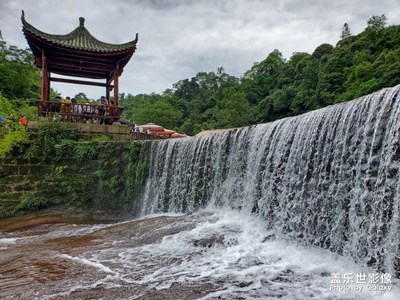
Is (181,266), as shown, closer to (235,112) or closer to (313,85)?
(235,112)

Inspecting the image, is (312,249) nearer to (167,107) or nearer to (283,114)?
(283,114)

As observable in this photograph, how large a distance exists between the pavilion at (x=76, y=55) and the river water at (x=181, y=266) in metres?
7.05

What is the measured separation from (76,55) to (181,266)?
994cm

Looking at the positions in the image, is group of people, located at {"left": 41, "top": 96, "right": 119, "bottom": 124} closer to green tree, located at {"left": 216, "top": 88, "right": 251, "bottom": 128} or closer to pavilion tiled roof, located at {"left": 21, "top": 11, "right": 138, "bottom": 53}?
pavilion tiled roof, located at {"left": 21, "top": 11, "right": 138, "bottom": 53}

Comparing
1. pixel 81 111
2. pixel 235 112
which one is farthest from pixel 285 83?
pixel 81 111

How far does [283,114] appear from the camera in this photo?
106 feet

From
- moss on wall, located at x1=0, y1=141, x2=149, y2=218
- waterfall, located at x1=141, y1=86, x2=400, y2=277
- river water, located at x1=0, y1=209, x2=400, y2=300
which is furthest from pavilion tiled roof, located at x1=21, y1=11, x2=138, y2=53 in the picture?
river water, located at x1=0, y1=209, x2=400, y2=300

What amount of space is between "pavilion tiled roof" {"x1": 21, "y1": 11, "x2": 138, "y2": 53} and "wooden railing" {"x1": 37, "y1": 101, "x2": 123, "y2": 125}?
2.01 meters

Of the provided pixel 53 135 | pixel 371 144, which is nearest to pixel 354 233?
pixel 371 144

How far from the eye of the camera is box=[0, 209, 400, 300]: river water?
3.71 metres

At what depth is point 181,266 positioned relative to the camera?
461 centimetres

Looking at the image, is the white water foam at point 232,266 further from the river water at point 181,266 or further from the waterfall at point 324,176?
the waterfall at point 324,176

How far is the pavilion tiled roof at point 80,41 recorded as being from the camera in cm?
1130

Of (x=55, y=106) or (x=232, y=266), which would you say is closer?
(x=232, y=266)
